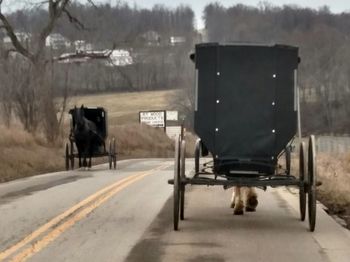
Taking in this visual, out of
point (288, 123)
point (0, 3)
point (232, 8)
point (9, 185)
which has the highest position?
point (232, 8)

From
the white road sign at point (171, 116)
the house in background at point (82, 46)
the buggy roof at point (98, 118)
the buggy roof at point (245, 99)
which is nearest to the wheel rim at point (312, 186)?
the buggy roof at point (245, 99)

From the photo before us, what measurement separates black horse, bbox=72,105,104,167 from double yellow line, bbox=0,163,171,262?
9.82 m

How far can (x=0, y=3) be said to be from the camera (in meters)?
39.9

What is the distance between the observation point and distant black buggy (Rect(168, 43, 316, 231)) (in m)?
10.4

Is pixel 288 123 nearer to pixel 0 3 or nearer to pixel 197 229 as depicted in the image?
pixel 197 229

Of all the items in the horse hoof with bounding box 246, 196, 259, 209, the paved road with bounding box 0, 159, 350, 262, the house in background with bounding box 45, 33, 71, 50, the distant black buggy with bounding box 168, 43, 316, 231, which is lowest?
the paved road with bounding box 0, 159, 350, 262

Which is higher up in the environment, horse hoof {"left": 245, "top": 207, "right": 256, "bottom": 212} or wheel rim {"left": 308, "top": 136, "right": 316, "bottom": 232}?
wheel rim {"left": 308, "top": 136, "right": 316, "bottom": 232}

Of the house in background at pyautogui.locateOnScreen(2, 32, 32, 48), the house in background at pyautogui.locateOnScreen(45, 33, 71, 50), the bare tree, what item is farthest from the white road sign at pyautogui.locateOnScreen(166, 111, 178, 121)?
the bare tree

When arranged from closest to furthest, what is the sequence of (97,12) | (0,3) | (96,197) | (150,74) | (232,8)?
(96,197), (0,3), (97,12), (232,8), (150,74)

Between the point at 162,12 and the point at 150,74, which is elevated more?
the point at 162,12

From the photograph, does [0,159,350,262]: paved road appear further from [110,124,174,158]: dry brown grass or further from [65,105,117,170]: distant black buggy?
[110,124,174,158]: dry brown grass

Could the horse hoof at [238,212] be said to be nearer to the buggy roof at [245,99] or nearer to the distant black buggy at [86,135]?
the buggy roof at [245,99]

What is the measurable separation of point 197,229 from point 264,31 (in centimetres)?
4823

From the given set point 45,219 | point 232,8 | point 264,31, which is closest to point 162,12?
point 232,8
